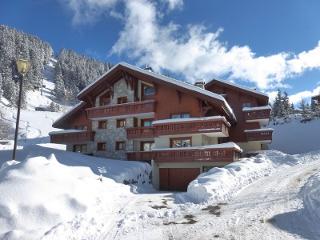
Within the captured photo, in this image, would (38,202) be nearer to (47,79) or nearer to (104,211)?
(104,211)

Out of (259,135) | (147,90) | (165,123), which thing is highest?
(147,90)

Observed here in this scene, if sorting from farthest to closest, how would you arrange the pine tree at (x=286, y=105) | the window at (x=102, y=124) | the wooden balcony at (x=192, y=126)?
the pine tree at (x=286, y=105), the window at (x=102, y=124), the wooden balcony at (x=192, y=126)

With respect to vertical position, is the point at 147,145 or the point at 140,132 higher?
the point at 140,132

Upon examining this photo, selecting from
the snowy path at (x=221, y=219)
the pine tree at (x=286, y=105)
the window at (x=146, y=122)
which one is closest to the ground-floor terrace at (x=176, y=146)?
the window at (x=146, y=122)

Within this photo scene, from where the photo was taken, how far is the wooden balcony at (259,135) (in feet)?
115

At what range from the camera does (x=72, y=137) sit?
36844 mm

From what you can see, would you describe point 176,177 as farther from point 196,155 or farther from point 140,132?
point 140,132

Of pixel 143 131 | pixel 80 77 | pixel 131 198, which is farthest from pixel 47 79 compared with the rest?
pixel 131 198

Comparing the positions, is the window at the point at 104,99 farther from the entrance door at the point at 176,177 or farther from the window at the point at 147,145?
the entrance door at the point at 176,177

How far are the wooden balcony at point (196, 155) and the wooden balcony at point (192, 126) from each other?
2.00 m

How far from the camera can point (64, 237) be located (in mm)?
11656

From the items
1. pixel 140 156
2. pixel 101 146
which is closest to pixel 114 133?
pixel 101 146

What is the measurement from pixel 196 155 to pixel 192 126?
2813 millimetres

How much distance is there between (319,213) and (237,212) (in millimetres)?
2993
